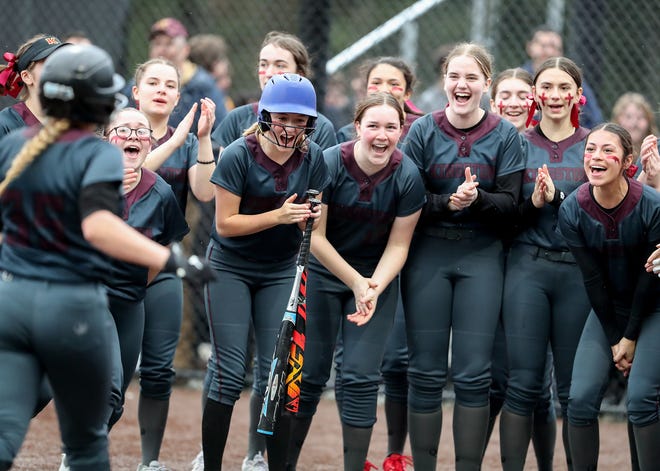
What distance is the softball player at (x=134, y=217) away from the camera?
15.2ft

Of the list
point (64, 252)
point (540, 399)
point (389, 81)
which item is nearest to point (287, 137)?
point (389, 81)

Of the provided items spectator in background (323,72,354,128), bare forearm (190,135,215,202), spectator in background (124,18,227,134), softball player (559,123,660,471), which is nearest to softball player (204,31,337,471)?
bare forearm (190,135,215,202)

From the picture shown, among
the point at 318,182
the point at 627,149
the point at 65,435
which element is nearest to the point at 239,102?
the point at 318,182

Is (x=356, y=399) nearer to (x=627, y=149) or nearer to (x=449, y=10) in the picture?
(x=627, y=149)

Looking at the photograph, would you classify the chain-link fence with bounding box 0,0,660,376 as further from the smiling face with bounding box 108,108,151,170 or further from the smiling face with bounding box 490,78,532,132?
the smiling face with bounding box 108,108,151,170

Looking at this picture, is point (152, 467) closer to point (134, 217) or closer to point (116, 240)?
point (134, 217)

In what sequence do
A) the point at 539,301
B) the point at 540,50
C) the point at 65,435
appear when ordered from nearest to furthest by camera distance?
1. the point at 65,435
2. the point at 539,301
3. the point at 540,50

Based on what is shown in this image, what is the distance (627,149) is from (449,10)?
18.5ft

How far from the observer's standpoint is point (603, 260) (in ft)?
15.5

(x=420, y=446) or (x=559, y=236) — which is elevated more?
(x=559, y=236)

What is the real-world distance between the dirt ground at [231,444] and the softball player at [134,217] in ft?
3.22

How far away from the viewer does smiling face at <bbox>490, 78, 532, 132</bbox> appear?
18.6 feet

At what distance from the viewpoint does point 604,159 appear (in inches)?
181

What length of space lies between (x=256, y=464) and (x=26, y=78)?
7.12 feet
